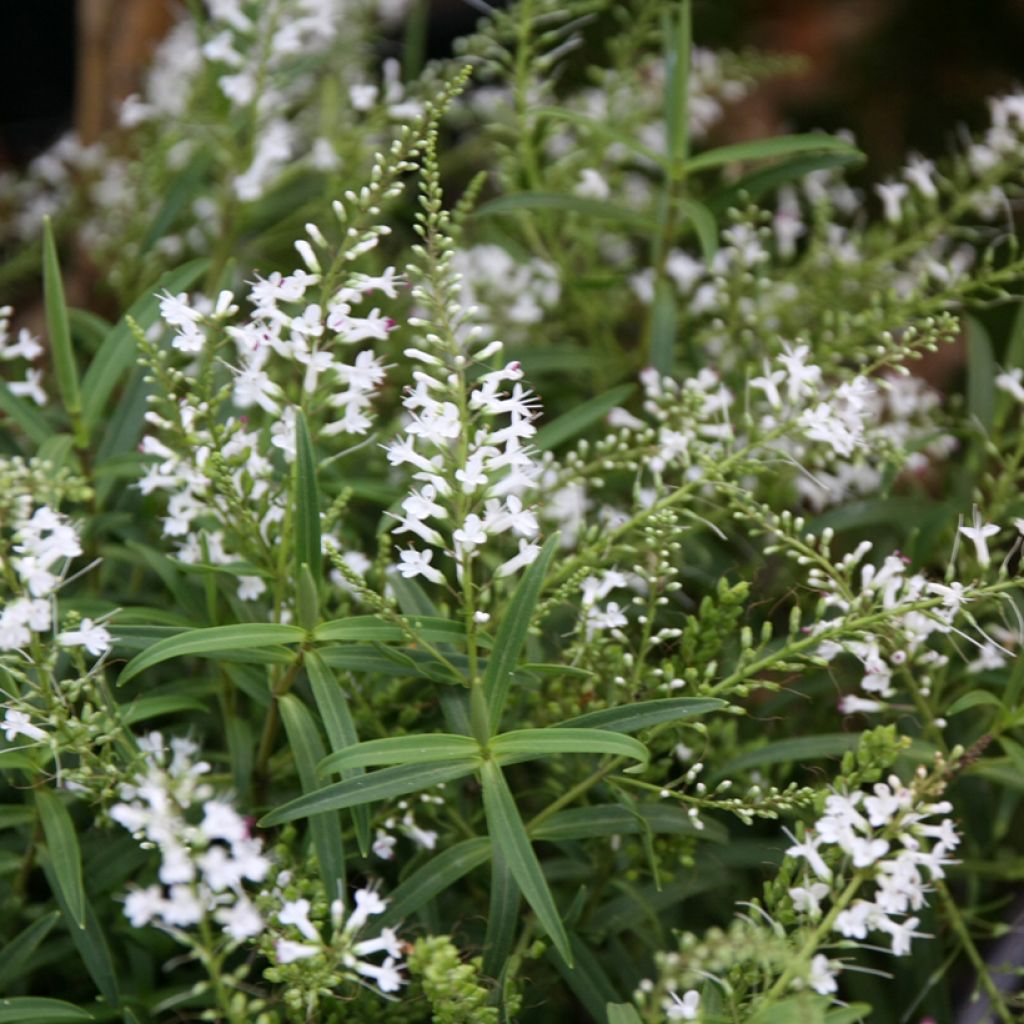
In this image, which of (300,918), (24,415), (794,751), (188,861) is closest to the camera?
(188,861)

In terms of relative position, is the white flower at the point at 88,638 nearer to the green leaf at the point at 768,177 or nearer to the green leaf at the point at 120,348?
the green leaf at the point at 120,348

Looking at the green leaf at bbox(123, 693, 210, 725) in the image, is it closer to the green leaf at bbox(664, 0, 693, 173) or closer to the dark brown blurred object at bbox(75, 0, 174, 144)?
the green leaf at bbox(664, 0, 693, 173)

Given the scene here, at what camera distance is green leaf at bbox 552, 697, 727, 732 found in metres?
1.14

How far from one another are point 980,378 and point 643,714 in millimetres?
936

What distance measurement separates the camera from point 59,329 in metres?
1.46

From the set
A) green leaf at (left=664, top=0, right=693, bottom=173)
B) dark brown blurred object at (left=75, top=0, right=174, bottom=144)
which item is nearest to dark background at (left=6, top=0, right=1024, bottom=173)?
dark brown blurred object at (left=75, top=0, right=174, bottom=144)

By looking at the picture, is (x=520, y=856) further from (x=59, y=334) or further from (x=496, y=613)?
(x=59, y=334)

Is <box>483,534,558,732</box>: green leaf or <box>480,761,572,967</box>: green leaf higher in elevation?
<box>483,534,558,732</box>: green leaf

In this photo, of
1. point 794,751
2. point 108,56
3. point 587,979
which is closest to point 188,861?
point 587,979

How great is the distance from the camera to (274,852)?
4.05 feet

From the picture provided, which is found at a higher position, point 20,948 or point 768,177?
point 768,177

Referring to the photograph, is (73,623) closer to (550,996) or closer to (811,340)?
(550,996)

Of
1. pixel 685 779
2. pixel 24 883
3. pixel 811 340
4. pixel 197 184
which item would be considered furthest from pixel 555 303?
pixel 24 883

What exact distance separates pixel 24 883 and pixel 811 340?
4.37 ft
